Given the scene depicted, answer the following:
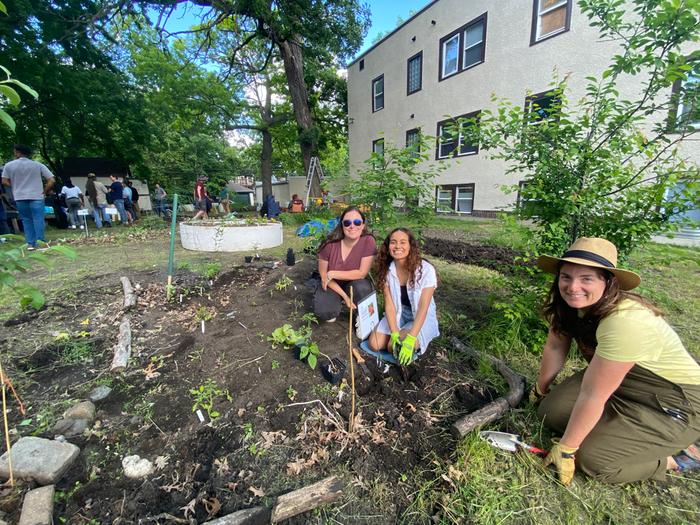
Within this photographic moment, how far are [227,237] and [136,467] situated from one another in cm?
534

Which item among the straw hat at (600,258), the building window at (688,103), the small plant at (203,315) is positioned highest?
the building window at (688,103)

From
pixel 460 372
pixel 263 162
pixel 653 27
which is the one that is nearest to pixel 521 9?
pixel 653 27

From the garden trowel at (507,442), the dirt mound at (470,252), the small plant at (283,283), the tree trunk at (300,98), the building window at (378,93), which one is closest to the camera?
the garden trowel at (507,442)

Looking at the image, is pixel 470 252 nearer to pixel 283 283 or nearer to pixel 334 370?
pixel 283 283

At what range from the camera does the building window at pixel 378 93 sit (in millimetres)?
14701

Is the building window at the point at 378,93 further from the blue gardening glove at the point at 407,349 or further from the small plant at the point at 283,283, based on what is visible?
the blue gardening glove at the point at 407,349

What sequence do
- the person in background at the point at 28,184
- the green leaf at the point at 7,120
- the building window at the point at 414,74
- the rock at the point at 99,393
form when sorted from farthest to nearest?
the building window at the point at 414,74 < the person in background at the point at 28,184 < the rock at the point at 99,393 < the green leaf at the point at 7,120

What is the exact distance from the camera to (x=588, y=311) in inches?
64.9

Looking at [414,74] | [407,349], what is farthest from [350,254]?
[414,74]

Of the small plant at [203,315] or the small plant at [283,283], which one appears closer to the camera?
the small plant at [203,315]

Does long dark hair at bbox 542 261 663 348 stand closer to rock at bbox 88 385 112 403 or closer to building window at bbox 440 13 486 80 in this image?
rock at bbox 88 385 112 403

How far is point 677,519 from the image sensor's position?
140 cm

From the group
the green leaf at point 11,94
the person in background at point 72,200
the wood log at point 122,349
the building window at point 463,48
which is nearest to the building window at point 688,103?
the green leaf at point 11,94

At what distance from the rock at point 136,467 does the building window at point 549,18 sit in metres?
11.9
